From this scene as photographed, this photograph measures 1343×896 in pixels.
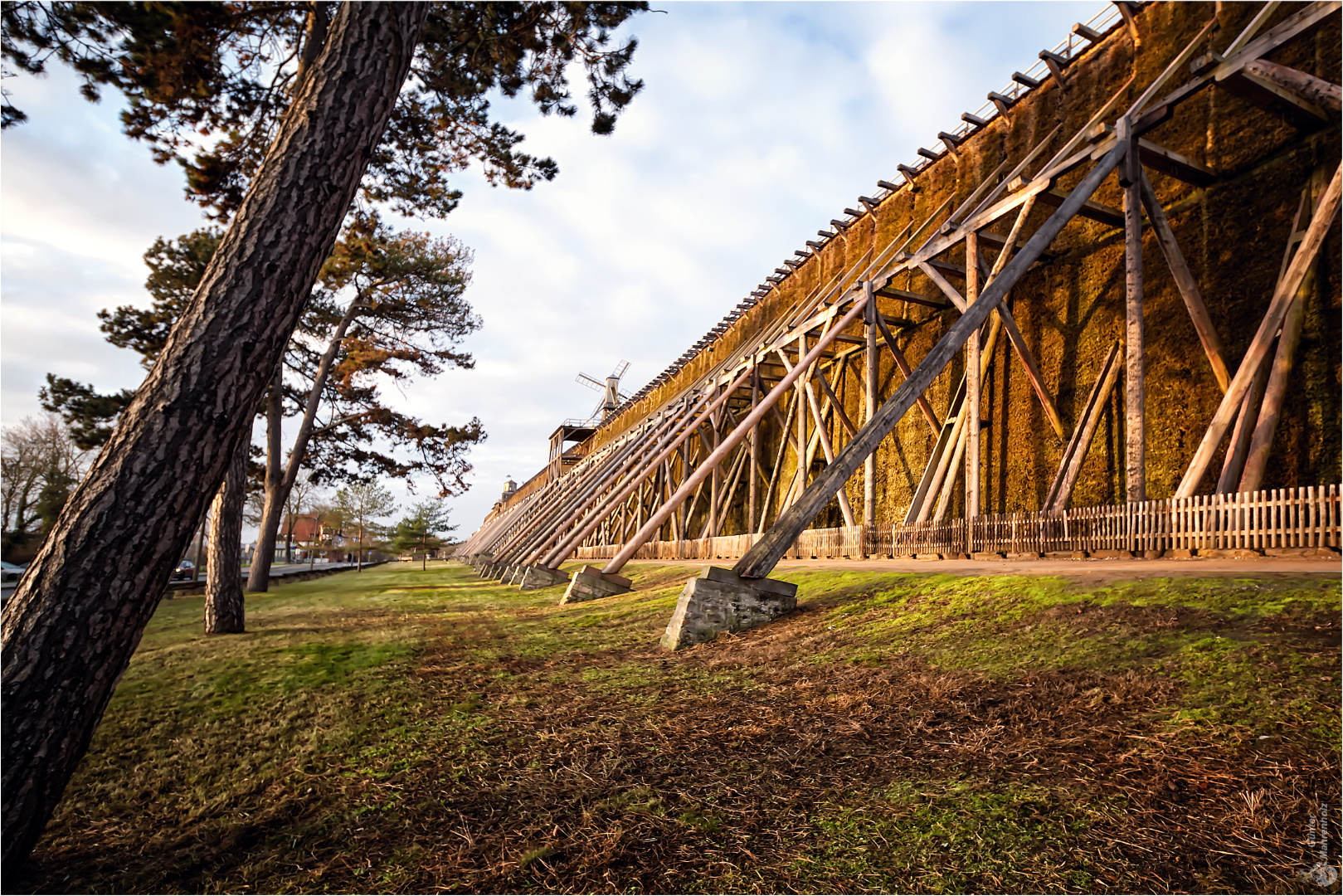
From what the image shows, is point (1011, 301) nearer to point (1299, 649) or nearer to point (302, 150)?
point (1299, 649)

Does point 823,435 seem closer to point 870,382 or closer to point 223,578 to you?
point 870,382

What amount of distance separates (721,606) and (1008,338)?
8813 millimetres

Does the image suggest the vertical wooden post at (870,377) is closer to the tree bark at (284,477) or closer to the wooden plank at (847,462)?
the wooden plank at (847,462)

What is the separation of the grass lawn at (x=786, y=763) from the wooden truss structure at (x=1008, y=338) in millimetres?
2356

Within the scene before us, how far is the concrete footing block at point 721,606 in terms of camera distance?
6.41m

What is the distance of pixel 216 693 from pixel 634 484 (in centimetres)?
761

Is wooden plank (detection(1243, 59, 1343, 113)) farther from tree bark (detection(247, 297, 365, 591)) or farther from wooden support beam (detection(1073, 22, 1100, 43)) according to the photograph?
tree bark (detection(247, 297, 365, 591))

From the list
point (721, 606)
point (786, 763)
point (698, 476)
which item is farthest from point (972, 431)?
point (786, 763)

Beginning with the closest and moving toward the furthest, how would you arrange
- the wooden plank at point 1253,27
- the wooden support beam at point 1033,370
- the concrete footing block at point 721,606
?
the concrete footing block at point 721,606, the wooden plank at point 1253,27, the wooden support beam at point 1033,370

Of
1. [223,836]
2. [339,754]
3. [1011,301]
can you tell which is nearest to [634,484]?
[1011,301]

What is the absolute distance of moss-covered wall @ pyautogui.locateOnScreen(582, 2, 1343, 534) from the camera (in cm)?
819

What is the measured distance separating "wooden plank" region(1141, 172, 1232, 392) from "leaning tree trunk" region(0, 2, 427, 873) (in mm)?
8710

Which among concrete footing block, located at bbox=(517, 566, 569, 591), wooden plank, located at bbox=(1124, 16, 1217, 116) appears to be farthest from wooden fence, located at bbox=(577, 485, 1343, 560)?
wooden plank, located at bbox=(1124, 16, 1217, 116)

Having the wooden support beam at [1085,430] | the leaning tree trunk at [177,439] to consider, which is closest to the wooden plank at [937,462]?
the wooden support beam at [1085,430]
